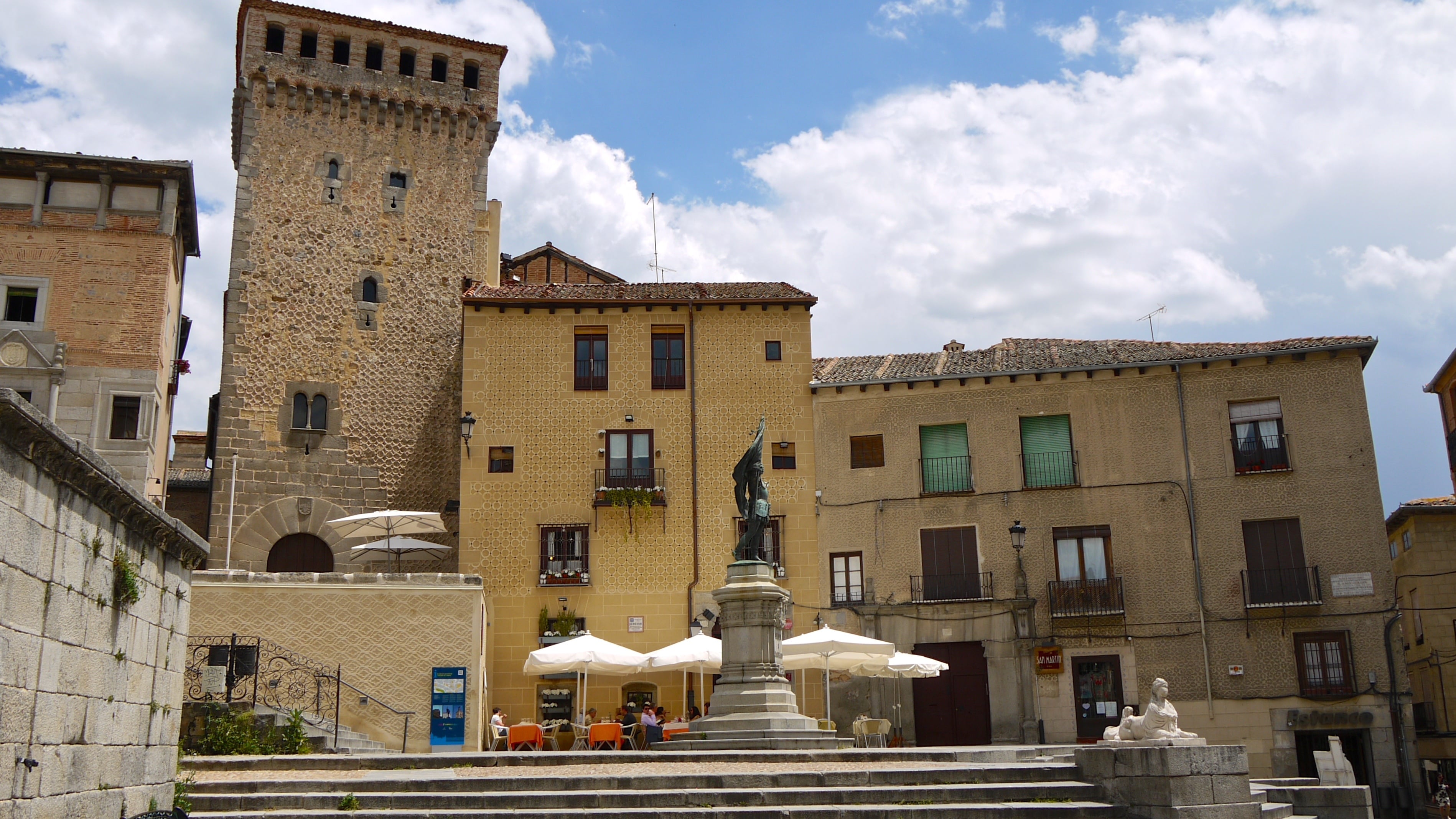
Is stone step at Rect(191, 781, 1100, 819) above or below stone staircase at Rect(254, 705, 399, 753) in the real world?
below

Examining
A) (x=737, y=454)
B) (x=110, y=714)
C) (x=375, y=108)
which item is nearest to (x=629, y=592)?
(x=737, y=454)

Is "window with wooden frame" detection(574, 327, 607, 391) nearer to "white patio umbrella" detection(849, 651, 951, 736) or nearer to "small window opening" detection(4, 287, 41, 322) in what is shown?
"white patio umbrella" detection(849, 651, 951, 736)

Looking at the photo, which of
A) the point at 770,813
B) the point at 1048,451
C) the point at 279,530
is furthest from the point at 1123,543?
the point at 279,530

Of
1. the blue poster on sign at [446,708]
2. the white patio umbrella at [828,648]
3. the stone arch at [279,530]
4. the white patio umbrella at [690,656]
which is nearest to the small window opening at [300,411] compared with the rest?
the stone arch at [279,530]

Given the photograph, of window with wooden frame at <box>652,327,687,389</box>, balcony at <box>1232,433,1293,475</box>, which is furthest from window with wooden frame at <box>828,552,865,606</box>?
balcony at <box>1232,433,1293,475</box>

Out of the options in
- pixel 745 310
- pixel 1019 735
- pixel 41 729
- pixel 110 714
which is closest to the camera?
pixel 41 729

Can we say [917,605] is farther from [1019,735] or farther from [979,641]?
[1019,735]

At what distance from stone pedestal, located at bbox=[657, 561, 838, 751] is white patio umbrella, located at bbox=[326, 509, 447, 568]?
941 cm

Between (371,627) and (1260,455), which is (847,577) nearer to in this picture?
(1260,455)

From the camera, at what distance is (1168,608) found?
26.5 metres

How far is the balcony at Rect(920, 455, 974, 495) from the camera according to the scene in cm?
2797

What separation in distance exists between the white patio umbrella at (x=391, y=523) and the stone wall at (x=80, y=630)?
1347 cm

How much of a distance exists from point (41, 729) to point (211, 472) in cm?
2326

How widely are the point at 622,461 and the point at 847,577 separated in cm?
575
